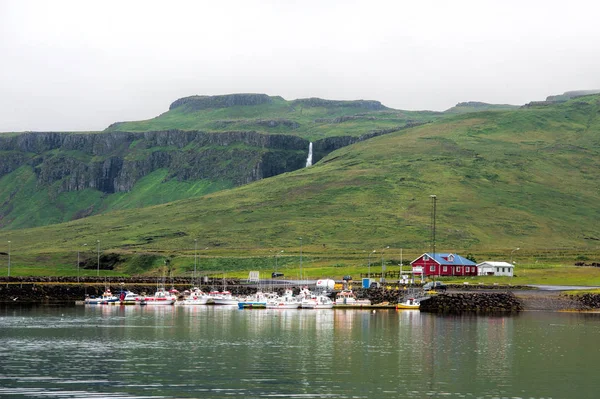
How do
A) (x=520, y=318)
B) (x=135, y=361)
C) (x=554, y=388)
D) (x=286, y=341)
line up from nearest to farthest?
(x=554, y=388) < (x=135, y=361) < (x=286, y=341) < (x=520, y=318)

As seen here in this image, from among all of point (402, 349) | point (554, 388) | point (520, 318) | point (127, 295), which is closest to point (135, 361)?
point (402, 349)

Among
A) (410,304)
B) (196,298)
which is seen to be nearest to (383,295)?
(410,304)

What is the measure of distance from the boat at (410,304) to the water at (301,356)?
11.3 meters

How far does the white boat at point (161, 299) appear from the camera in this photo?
159750 mm

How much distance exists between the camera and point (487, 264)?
174 metres

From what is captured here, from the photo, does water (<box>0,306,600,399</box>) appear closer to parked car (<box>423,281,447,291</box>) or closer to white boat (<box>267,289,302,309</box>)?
white boat (<box>267,289,302,309</box>)

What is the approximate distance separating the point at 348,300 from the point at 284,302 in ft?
34.4

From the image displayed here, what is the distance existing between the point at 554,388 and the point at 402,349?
79.6ft

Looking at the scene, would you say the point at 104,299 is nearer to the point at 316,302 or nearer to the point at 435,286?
the point at 316,302

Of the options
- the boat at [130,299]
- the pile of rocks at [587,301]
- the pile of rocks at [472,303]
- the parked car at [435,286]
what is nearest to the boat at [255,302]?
the boat at [130,299]

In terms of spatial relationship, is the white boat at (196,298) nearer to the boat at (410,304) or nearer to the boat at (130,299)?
the boat at (130,299)

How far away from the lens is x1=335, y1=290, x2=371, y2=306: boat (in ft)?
481

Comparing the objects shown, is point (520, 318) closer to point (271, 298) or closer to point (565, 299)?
point (565, 299)

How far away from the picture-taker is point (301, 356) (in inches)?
3155
